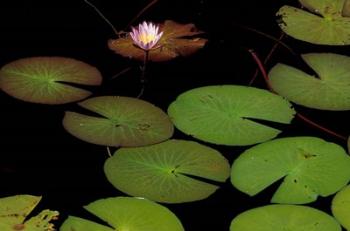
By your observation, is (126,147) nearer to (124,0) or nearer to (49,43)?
(49,43)

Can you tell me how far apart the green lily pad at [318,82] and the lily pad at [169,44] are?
329 mm

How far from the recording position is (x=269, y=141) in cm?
225

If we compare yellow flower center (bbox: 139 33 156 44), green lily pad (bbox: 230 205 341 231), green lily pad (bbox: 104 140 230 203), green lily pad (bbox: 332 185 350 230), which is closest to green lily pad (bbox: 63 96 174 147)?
green lily pad (bbox: 104 140 230 203)

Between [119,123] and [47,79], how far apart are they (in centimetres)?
35

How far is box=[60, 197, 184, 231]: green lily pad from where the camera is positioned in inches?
75.5

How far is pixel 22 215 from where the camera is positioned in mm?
1936

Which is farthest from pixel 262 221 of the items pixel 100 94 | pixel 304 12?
pixel 304 12

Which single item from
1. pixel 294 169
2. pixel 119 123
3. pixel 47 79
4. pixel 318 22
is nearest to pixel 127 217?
pixel 119 123

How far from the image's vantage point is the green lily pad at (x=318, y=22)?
9.10 ft

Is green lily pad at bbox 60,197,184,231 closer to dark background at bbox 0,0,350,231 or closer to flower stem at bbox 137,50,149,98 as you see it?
dark background at bbox 0,0,350,231

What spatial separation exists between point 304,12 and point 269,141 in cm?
87

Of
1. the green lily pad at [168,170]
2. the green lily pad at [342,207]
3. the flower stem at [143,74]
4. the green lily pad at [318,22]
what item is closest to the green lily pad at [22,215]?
the green lily pad at [168,170]

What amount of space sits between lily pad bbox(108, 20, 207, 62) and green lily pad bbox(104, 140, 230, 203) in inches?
20.8

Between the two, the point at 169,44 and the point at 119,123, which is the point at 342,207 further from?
the point at 169,44
